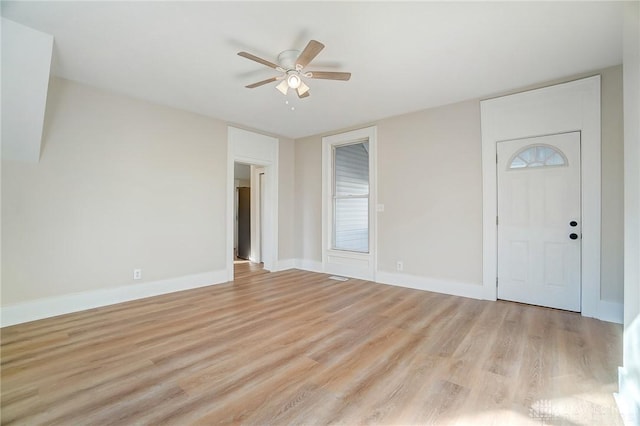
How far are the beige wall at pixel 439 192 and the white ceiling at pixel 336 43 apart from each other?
49cm

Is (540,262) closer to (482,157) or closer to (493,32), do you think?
(482,157)

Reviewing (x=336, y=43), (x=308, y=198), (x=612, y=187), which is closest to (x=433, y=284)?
(x=612, y=187)

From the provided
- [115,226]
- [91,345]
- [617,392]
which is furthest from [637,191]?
[115,226]

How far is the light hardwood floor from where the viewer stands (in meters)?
1.59

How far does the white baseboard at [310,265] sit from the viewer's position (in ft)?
18.1

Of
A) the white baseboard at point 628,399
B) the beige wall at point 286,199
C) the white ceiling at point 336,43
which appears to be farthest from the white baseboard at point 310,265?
the white baseboard at point 628,399

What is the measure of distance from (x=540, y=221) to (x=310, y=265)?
12.6ft

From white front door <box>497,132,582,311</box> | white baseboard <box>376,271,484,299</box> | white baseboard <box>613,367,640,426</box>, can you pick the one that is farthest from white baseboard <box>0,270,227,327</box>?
white baseboard <box>613,367,640,426</box>

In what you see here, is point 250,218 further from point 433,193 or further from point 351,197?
point 433,193

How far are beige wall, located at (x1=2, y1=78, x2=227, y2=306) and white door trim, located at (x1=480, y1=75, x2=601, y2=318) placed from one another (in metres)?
4.05

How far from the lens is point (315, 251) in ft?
18.4

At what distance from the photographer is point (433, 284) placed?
409cm

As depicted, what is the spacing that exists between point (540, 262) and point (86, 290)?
5553mm

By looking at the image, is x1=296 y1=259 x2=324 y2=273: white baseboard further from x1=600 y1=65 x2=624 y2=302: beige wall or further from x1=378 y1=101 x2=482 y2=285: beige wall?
x1=600 y1=65 x2=624 y2=302: beige wall
